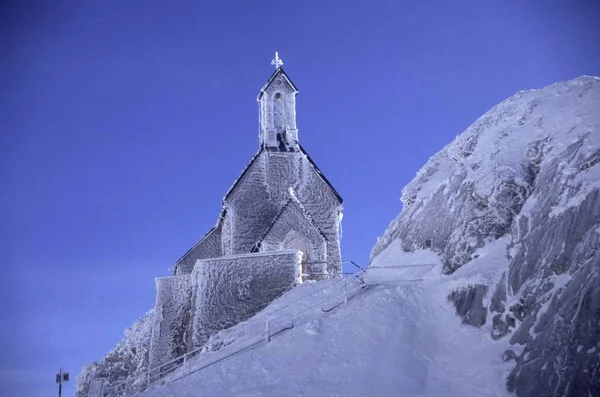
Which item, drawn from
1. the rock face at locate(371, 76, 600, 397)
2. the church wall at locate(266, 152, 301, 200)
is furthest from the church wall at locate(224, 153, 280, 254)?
the rock face at locate(371, 76, 600, 397)

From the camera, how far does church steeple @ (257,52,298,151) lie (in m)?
33.4

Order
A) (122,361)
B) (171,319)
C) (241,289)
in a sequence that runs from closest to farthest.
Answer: (241,289), (171,319), (122,361)

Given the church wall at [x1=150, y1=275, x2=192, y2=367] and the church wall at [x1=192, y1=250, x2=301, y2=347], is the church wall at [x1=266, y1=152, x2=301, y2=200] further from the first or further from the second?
the church wall at [x1=192, y1=250, x2=301, y2=347]

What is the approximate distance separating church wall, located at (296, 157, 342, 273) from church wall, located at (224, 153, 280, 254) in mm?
1959

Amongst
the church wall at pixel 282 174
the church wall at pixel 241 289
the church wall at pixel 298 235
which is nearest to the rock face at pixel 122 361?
the church wall at pixel 241 289

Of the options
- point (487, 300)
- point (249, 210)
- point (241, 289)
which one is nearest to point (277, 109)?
point (249, 210)

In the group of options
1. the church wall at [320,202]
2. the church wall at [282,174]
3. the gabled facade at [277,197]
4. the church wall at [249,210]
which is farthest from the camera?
the church wall at [320,202]

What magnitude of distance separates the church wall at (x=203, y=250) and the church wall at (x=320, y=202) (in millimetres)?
5771

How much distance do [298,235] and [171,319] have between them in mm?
7757

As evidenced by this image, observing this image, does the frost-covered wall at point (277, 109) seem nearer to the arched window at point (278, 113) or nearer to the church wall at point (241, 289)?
Answer: the arched window at point (278, 113)

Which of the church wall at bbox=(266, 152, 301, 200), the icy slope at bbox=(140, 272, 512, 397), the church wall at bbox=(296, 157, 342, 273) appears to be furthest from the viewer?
the church wall at bbox=(296, 157, 342, 273)

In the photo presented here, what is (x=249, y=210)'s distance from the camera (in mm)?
31422

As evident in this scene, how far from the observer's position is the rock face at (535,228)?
12719mm

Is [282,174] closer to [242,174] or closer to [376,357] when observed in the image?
[242,174]
